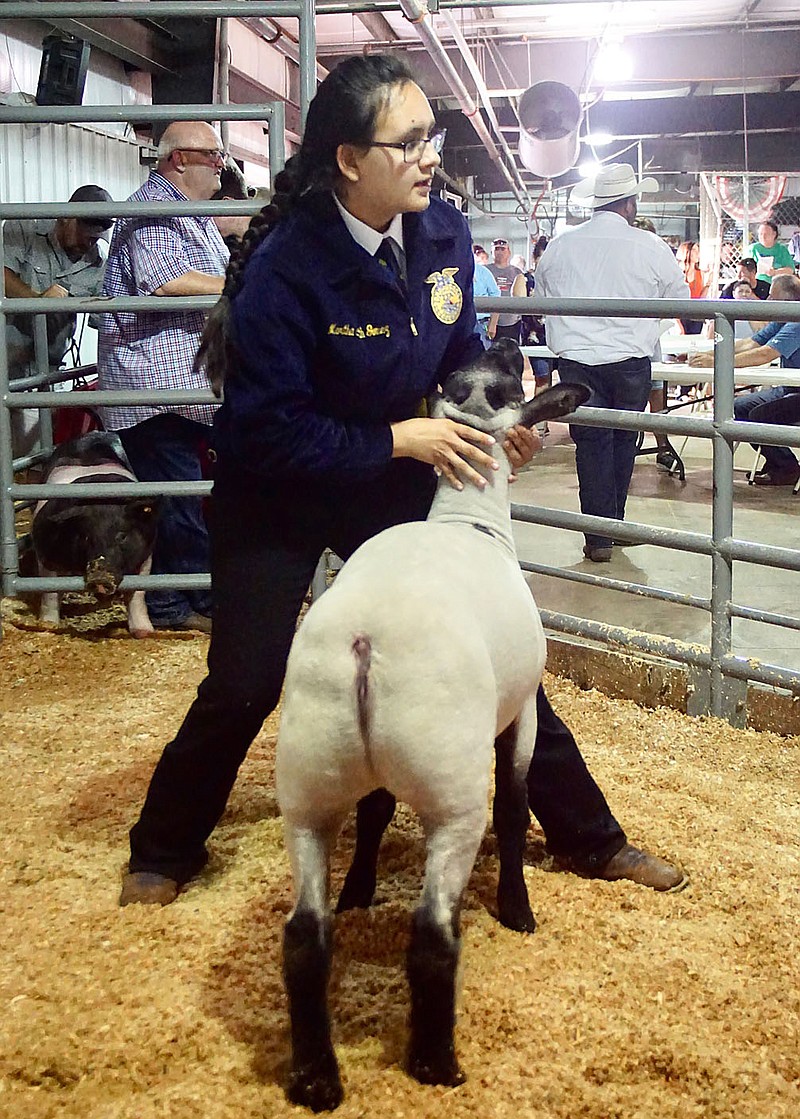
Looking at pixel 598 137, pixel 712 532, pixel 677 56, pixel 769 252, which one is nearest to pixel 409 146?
pixel 712 532

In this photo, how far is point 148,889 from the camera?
248 cm

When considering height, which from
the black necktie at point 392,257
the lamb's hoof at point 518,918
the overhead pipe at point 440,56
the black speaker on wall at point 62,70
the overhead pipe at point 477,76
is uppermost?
the overhead pipe at point 477,76

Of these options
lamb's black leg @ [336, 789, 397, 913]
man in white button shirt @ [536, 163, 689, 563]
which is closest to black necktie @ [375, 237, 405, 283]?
lamb's black leg @ [336, 789, 397, 913]

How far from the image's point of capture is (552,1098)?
1.84m

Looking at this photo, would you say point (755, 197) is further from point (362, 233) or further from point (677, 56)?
point (362, 233)

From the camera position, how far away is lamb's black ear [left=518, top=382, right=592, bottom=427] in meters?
2.18

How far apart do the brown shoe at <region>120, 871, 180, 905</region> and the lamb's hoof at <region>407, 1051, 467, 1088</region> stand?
82 centimetres

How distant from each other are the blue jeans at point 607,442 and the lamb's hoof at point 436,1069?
4.07m

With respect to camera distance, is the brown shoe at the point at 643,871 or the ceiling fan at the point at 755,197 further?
the ceiling fan at the point at 755,197

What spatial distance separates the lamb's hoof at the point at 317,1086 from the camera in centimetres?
180

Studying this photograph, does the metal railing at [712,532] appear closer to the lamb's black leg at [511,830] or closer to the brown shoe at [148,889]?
the lamb's black leg at [511,830]

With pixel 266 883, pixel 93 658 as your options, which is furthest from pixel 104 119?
pixel 266 883

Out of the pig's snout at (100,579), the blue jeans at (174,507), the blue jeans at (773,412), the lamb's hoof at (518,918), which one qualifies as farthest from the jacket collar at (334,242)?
the blue jeans at (773,412)

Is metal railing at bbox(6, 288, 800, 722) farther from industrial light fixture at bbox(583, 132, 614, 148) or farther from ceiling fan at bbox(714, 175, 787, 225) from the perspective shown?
ceiling fan at bbox(714, 175, 787, 225)
